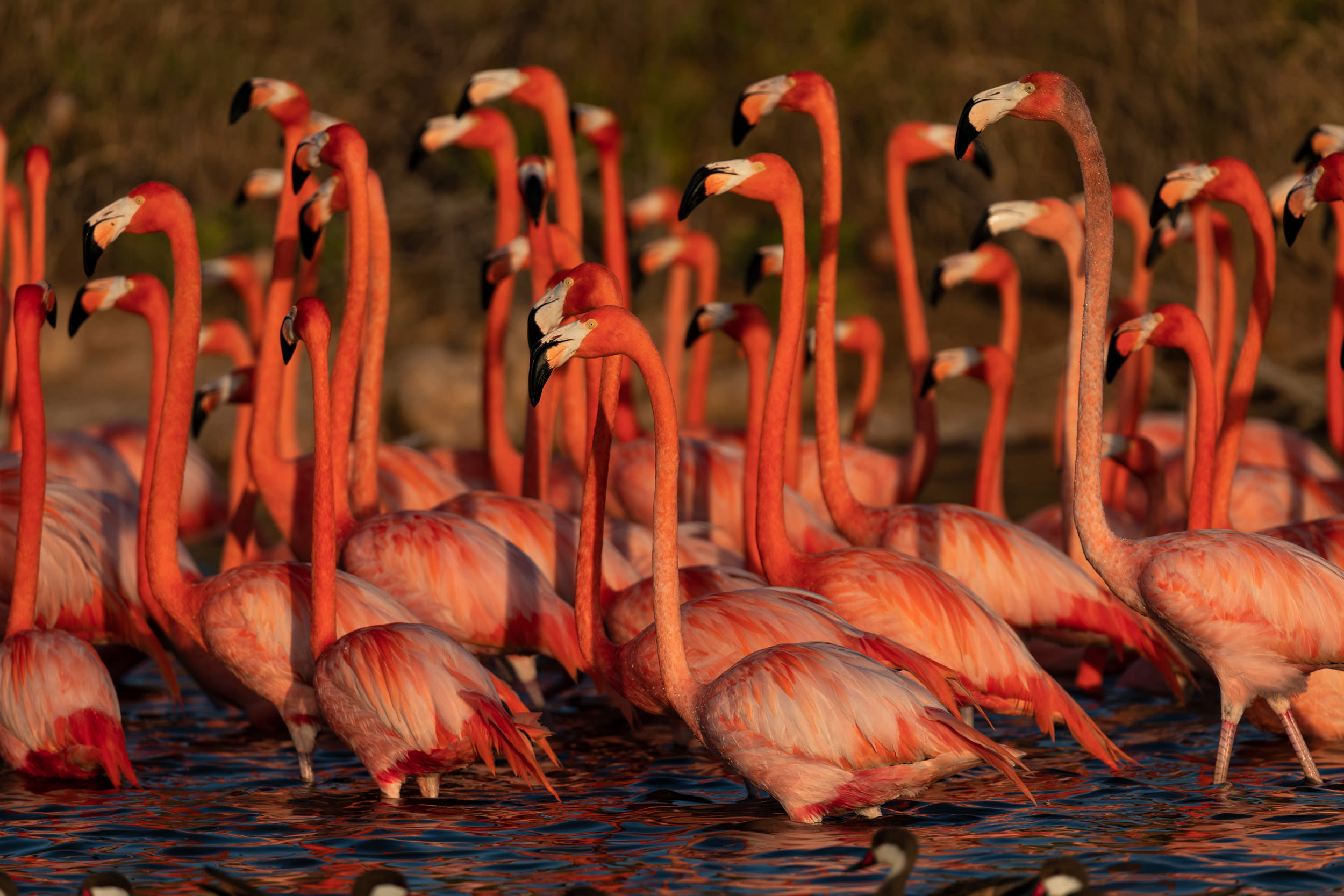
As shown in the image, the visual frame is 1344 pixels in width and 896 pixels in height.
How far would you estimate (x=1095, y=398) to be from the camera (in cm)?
568

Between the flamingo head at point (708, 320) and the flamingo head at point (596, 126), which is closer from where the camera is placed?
the flamingo head at point (708, 320)

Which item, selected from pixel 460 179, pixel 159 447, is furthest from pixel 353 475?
pixel 460 179

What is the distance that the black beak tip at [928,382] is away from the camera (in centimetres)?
812

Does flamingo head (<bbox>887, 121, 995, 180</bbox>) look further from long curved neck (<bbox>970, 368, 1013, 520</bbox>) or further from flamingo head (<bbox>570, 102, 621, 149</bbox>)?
flamingo head (<bbox>570, 102, 621, 149</bbox>)

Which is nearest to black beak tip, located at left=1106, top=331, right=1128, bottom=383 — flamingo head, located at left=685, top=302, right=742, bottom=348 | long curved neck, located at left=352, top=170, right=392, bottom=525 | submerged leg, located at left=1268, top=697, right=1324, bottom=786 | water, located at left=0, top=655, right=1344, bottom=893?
submerged leg, located at left=1268, top=697, right=1324, bottom=786

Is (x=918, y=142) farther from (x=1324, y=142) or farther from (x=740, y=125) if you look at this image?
(x=740, y=125)

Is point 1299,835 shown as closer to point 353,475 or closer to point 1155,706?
point 1155,706

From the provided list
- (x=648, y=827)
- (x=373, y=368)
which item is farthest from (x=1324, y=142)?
(x=648, y=827)

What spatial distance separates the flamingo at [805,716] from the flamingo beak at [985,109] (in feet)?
3.81

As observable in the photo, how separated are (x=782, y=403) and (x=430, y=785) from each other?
6.88 feet

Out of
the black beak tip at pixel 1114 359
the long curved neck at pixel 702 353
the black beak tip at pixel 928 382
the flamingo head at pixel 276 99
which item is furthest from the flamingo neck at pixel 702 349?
the black beak tip at pixel 1114 359

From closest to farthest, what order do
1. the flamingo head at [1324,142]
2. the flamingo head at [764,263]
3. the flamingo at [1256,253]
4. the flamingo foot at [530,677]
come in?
the flamingo at [1256,253]
the flamingo foot at [530,677]
the flamingo head at [1324,142]
the flamingo head at [764,263]

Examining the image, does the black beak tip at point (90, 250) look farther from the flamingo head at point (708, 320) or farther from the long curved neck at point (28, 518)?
the flamingo head at point (708, 320)

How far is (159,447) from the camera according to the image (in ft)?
20.6
